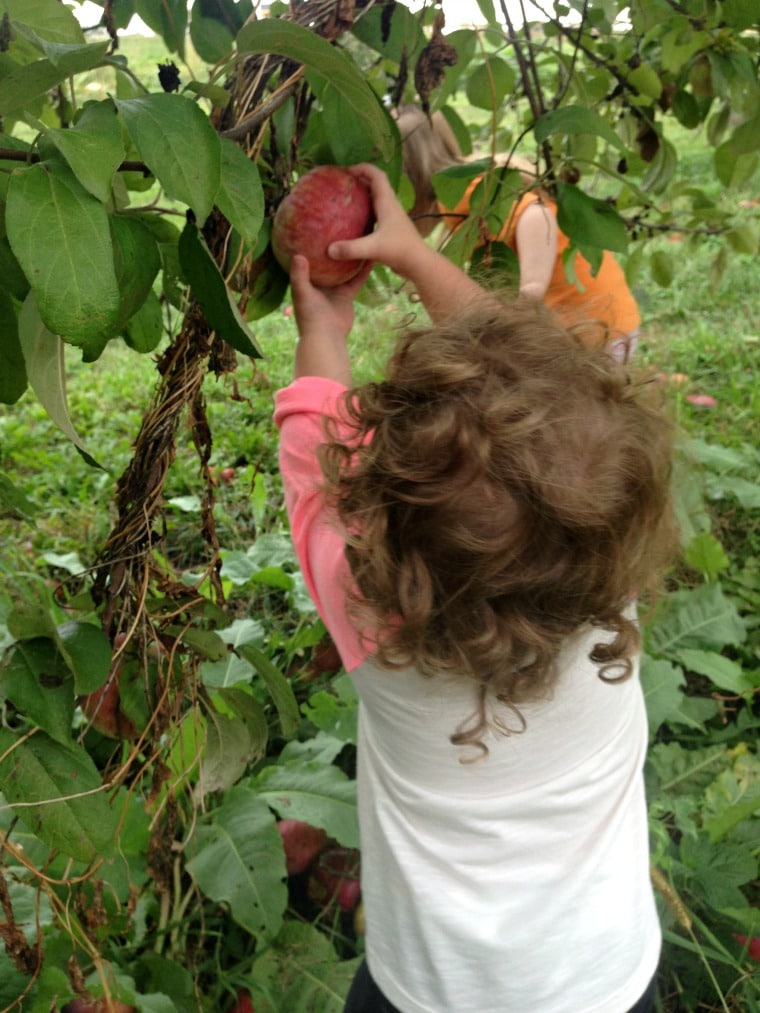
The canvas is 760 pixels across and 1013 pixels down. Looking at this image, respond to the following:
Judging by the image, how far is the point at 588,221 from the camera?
112 centimetres

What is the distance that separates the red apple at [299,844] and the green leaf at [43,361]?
120 centimetres

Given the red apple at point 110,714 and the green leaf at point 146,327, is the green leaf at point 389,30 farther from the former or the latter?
the red apple at point 110,714

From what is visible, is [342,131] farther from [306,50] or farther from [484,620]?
[484,620]

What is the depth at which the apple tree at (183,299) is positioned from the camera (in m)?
0.61

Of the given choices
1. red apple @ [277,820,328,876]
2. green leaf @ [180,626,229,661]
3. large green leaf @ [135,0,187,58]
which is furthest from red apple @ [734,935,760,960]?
large green leaf @ [135,0,187,58]

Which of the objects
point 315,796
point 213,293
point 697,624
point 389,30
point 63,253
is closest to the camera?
point 63,253

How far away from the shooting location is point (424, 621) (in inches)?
36.6

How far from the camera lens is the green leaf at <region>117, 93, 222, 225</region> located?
59 cm

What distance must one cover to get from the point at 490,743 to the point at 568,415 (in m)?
0.40

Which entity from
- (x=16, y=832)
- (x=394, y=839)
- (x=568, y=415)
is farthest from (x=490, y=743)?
(x=16, y=832)

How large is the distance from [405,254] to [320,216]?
0.16 metres

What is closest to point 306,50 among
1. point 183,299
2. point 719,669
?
point 183,299

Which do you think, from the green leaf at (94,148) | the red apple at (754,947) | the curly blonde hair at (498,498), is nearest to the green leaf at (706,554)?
the red apple at (754,947)

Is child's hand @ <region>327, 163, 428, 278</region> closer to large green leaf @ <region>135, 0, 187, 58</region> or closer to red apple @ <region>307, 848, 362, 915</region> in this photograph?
large green leaf @ <region>135, 0, 187, 58</region>
